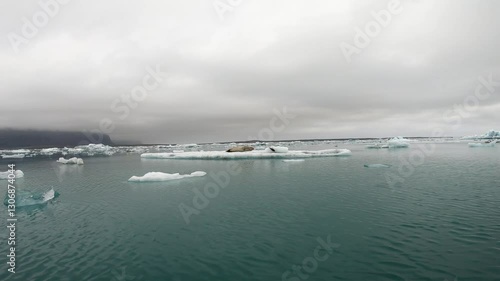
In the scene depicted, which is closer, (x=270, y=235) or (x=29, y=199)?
(x=270, y=235)

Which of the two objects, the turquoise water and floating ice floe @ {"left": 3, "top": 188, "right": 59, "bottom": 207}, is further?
floating ice floe @ {"left": 3, "top": 188, "right": 59, "bottom": 207}

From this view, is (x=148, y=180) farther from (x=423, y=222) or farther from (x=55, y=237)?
(x=423, y=222)

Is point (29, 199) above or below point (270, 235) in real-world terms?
above

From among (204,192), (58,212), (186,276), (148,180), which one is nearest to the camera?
(186,276)

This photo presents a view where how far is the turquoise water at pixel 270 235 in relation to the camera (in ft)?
31.0

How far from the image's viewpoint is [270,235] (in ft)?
41.4

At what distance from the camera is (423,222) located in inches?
541

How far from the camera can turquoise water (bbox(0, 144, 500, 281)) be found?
372 inches

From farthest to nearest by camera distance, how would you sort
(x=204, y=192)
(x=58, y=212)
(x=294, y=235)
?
1. (x=204, y=192)
2. (x=58, y=212)
3. (x=294, y=235)

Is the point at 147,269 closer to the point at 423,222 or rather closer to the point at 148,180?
the point at 423,222

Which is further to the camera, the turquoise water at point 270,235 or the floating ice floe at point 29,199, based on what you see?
the floating ice floe at point 29,199

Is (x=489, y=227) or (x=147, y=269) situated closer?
(x=147, y=269)

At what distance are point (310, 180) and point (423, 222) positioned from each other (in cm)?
1405

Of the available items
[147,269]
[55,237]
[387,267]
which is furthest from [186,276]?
[55,237]
